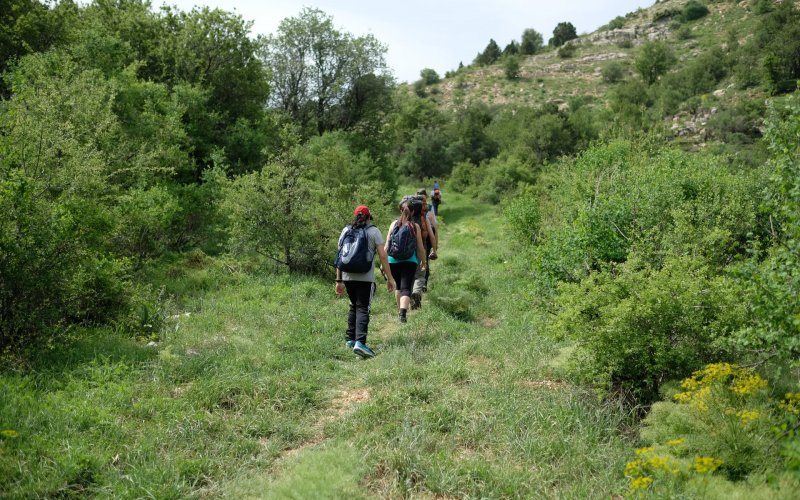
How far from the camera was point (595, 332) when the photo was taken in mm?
5051

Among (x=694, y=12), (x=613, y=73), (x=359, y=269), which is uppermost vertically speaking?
(x=694, y=12)

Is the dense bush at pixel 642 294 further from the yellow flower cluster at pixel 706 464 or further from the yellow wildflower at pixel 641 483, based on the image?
the yellow wildflower at pixel 641 483

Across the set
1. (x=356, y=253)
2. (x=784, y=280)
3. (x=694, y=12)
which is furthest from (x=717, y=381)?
(x=694, y=12)

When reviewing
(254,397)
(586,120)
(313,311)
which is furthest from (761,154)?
(254,397)

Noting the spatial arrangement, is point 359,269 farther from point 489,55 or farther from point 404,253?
point 489,55

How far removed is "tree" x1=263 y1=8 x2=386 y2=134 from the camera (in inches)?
1154

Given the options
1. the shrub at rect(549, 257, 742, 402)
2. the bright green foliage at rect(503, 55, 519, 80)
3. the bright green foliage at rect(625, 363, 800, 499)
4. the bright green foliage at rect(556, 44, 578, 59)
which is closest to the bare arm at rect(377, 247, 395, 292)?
the shrub at rect(549, 257, 742, 402)

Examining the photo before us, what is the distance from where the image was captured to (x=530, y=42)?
84.1 meters

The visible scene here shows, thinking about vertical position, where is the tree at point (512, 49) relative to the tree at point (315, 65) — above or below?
above

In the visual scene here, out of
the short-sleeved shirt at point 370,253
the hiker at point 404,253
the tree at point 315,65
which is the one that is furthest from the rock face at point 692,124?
the short-sleeved shirt at point 370,253

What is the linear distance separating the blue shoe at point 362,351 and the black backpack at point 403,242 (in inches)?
70.5

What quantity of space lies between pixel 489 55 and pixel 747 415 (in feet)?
292

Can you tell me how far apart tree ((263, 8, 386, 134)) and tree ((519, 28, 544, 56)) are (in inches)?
2412

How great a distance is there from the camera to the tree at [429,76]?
7788 centimetres
